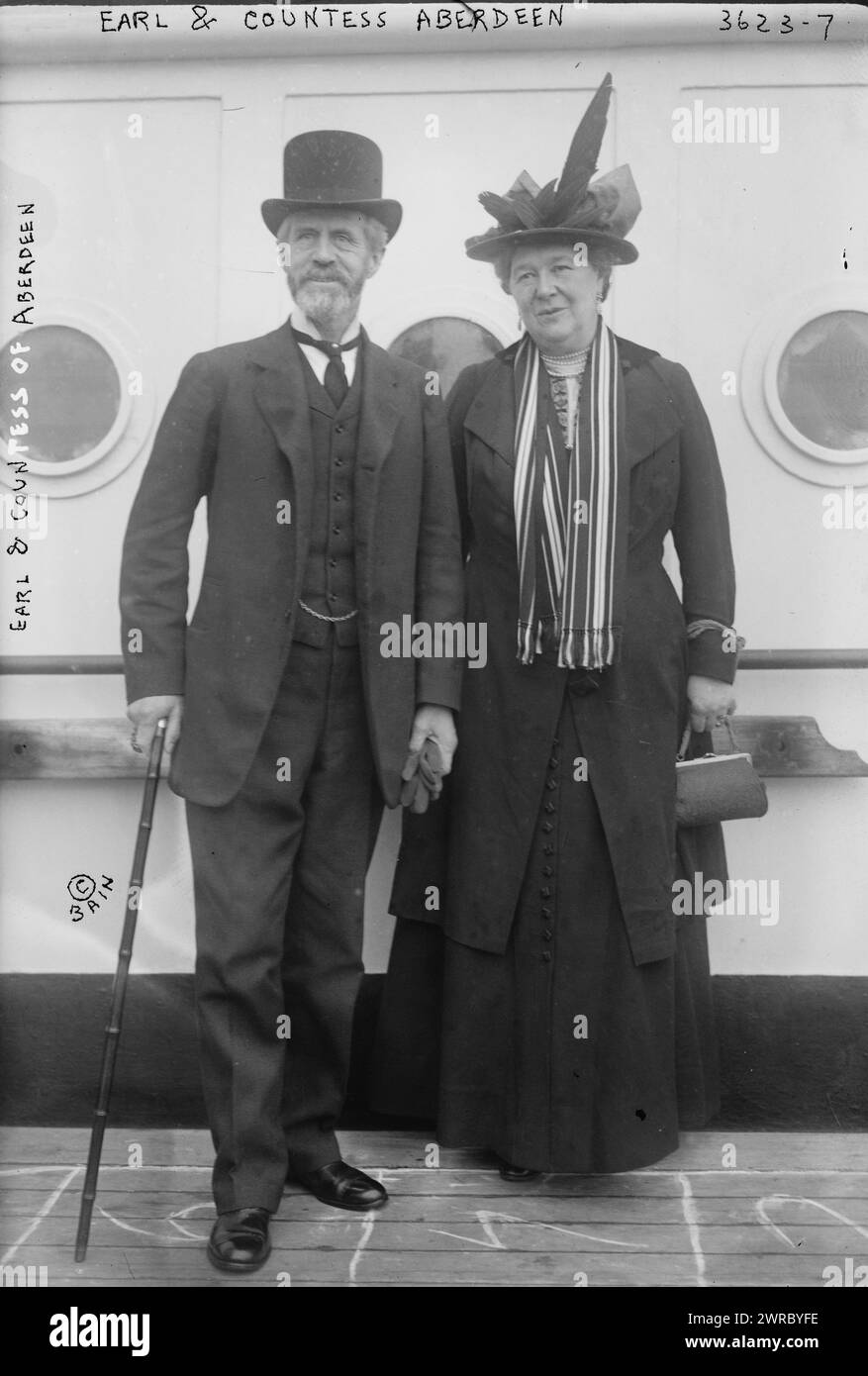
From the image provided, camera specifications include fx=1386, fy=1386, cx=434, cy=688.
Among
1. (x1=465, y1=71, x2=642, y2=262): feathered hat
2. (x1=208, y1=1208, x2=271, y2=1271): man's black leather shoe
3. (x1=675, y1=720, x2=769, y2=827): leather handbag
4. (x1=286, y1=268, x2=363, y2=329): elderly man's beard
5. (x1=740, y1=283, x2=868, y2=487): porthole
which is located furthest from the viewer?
(x1=740, y1=283, x2=868, y2=487): porthole

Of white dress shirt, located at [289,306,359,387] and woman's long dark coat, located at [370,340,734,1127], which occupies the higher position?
white dress shirt, located at [289,306,359,387]

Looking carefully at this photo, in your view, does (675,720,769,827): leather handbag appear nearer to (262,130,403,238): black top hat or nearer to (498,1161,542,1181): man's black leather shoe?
→ (498,1161,542,1181): man's black leather shoe

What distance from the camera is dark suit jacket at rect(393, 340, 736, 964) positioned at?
3066 millimetres

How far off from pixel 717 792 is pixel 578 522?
69cm

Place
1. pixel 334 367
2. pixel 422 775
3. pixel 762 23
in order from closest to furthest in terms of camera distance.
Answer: pixel 334 367, pixel 422 775, pixel 762 23

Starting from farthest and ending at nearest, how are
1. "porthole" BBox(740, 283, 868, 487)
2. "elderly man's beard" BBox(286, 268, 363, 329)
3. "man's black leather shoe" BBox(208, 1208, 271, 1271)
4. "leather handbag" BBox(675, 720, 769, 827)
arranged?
"porthole" BBox(740, 283, 868, 487) < "leather handbag" BBox(675, 720, 769, 827) < "elderly man's beard" BBox(286, 268, 363, 329) < "man's black leather shoe" BBox(208, 1208, 271, 1271)

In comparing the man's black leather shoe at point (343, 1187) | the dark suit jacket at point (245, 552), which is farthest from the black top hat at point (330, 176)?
the man's black leather shoe at point (343, 1187)

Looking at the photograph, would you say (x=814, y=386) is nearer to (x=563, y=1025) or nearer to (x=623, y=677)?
(x=623, y=677)

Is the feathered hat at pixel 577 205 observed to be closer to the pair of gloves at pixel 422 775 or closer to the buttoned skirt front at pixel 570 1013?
the buttoned skirt front at pixel 570 1013

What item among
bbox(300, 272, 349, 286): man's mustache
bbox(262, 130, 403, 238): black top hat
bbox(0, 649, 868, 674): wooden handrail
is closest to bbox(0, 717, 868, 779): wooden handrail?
bbox(0, 649, 868, 674): wooden handrail

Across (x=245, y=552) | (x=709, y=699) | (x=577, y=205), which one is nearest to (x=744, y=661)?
(x=709, y=699)

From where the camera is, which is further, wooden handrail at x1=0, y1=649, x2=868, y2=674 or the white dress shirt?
wooden handrail at x1=0, y1=649, x2=868, y2=674

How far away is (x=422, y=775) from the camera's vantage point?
303cm

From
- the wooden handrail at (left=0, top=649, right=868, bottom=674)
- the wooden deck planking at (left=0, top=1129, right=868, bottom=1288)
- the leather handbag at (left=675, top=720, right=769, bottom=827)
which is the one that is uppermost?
the wooden handrail at (left=0, top=649, right=868, bottom=674)
